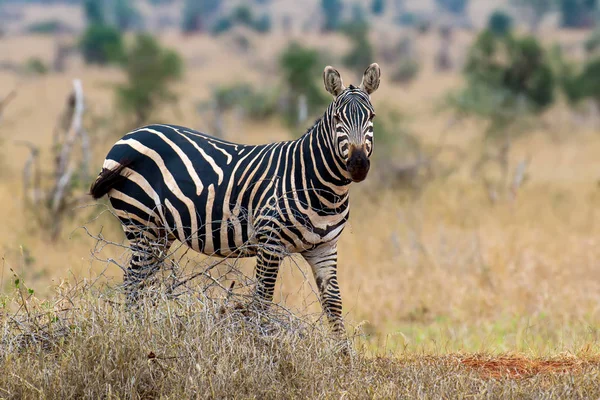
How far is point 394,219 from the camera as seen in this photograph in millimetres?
11414

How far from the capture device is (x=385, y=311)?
7.86 metres

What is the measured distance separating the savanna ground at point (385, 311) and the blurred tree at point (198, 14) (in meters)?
45.4

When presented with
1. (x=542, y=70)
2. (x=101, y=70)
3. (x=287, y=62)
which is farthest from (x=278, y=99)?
(x=101, y=70)

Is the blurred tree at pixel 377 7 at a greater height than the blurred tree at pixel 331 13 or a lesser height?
greater

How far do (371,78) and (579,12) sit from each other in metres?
56.2

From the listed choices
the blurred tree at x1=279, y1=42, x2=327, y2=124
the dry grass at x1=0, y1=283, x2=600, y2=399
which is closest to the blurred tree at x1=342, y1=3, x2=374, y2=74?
the blurred tree at x1=279, y1=42, x2=327, y2=124

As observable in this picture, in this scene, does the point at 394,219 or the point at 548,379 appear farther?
the point at 394,219

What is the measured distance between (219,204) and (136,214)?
0.63 m

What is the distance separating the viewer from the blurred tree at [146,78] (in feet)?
66.0

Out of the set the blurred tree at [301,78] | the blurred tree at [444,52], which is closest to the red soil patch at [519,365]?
the blurred tree at [301,78]

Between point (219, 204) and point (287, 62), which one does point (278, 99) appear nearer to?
point (287, 62)

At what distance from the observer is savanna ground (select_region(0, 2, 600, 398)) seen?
4.20 m

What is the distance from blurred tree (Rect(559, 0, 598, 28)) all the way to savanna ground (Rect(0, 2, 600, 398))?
41.8m

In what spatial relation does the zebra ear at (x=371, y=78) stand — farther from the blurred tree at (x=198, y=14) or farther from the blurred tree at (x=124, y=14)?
the blurred tree at (x=124, y=14)
